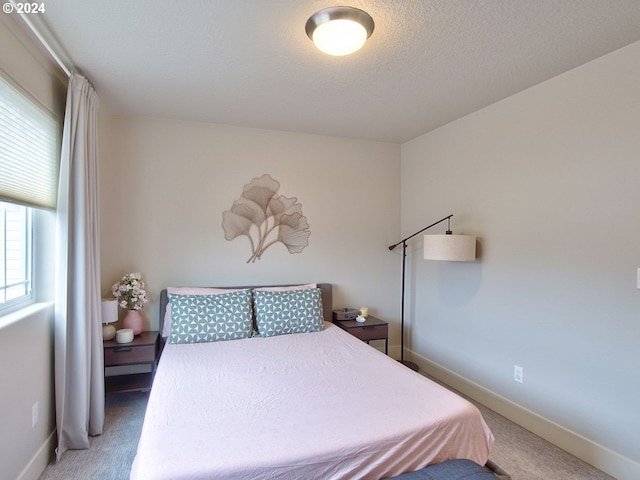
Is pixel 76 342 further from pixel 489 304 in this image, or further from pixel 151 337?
pixel 489 304

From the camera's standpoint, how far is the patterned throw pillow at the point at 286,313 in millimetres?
2951

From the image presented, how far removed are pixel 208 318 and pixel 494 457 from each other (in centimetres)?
222

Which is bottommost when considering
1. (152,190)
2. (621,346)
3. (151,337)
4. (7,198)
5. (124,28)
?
(151,337)

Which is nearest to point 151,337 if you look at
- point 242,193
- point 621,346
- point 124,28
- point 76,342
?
point 76,342

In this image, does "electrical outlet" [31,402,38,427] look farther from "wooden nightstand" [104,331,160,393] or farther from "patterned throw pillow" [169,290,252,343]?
"patterned throw pillow" [169,290,252,343]

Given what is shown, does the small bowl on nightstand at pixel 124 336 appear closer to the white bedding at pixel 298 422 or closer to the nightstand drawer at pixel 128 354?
the nightstand drawer at pixel 128 354

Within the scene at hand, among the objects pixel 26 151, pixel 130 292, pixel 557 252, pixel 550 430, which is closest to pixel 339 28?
pixel 26 151

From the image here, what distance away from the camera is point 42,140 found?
2082 millimetres

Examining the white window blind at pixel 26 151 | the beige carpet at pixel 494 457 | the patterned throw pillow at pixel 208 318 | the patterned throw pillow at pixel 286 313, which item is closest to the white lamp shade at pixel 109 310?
the patterned throw pillow at pixel 208 318

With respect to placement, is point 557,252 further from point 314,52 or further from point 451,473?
point 314,52

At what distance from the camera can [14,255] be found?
1.96m

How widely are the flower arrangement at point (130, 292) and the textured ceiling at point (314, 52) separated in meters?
1.46

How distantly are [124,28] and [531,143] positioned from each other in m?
2.70

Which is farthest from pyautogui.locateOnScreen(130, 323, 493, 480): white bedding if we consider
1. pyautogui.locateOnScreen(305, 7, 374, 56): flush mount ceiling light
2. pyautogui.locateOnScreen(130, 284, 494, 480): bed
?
pyautogui.locateOnScreen(305, 7, 374, 56): flush mount ceiling light
